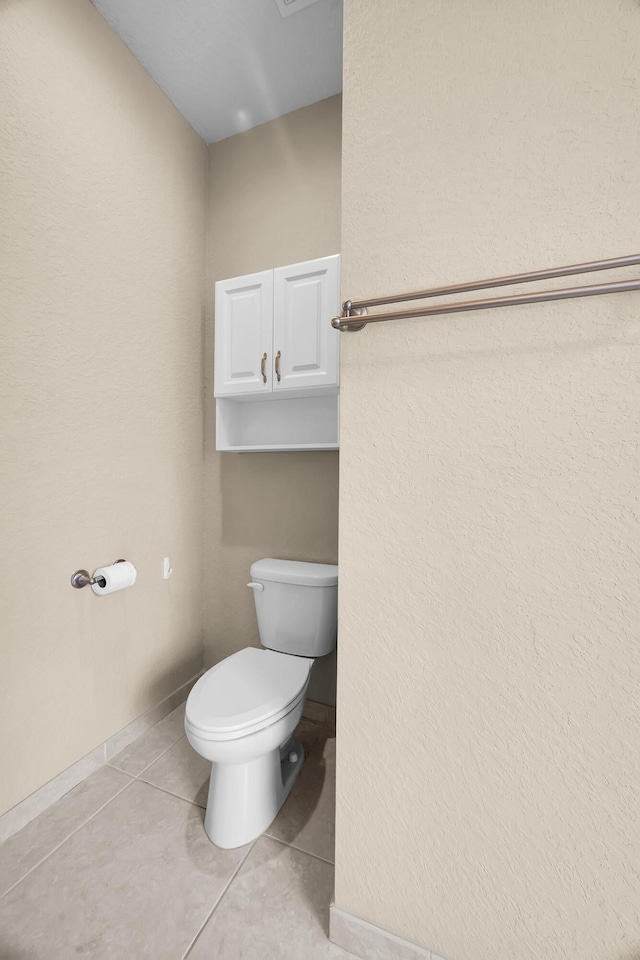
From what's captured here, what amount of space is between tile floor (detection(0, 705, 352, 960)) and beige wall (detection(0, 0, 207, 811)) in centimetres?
19

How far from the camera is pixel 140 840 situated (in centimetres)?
115

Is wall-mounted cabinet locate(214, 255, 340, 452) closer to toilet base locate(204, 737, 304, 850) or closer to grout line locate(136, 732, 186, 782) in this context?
toilet base locate(204, 737, 304, 850)

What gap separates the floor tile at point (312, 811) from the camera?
1163mm

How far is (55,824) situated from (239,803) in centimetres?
58

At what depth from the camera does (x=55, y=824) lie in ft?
3.93

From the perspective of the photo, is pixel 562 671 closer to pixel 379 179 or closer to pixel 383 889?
pixel 383 889

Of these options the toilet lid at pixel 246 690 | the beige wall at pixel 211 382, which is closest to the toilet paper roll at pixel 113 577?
the toilet lid at pixel 246 690

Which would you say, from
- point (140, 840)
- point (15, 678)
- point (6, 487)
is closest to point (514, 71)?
point (6, 487)

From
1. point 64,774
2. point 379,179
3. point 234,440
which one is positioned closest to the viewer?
point 379,179

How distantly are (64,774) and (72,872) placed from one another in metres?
0.32

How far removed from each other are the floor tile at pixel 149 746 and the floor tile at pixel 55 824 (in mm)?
38

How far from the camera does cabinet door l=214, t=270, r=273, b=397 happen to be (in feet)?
5.21

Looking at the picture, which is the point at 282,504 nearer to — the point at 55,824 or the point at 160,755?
the point at 160,755

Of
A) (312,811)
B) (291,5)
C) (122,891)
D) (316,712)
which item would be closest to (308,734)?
(316,712)
